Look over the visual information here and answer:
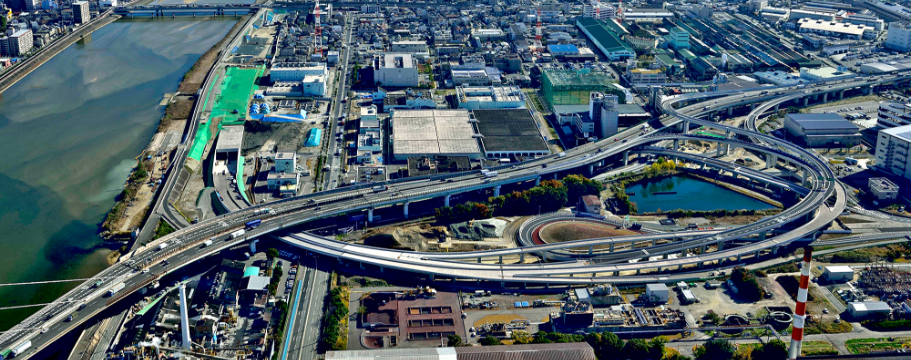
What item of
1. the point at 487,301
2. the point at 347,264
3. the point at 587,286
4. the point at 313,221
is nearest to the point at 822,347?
the point at 587,286

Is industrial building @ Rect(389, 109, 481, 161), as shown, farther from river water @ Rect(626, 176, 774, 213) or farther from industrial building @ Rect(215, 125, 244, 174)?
river water @ Rect(626, 176, 774, 213)

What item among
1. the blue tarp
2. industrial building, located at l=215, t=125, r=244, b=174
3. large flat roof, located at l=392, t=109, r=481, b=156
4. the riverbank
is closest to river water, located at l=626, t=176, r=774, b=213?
large flat roof, located at l=392, t=109, r=481, b=156

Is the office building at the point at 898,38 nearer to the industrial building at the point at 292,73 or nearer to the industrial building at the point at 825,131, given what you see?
the industrial building at the point at 825,131

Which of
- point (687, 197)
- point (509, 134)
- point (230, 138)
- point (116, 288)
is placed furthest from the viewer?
point (509, 134)

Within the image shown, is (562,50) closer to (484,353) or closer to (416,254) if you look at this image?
(416,254)

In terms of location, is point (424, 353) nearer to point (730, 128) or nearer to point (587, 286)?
point (587, 286)

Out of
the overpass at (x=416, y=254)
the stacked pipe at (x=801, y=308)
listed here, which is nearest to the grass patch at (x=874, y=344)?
the stacked pipe at (x=801, y=308)

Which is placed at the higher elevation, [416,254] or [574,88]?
[574,88]

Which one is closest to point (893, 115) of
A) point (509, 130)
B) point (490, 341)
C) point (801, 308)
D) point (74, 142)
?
point (509, 130)
